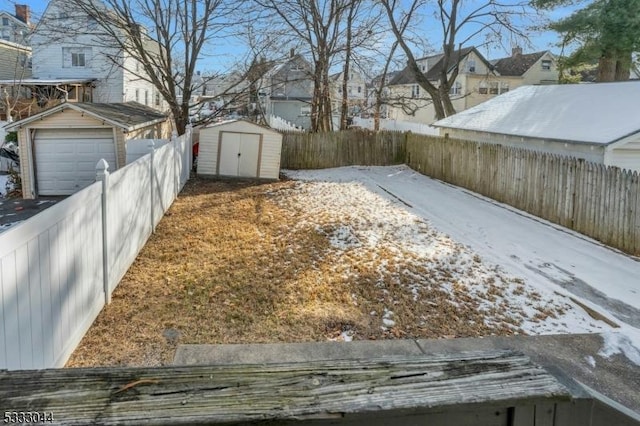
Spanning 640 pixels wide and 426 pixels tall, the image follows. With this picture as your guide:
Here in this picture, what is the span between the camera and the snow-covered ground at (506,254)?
17.4 ft

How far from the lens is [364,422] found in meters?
0.96

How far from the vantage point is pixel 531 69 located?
38.1 meters

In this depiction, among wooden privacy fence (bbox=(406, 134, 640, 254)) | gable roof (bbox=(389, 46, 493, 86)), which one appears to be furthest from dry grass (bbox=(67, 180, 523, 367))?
gable roof (bbox=(389, 46, 493, 86))

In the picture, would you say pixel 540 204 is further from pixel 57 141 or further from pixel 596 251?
pixel 57 141

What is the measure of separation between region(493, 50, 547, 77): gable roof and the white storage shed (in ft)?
97.0

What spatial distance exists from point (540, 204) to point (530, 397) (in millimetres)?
10137

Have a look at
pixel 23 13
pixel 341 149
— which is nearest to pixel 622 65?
pixel 341 149

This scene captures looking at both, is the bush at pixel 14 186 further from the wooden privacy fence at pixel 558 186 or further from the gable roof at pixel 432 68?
the gable roof at pixel 432 68

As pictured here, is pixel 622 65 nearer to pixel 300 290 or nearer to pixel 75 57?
pixel 300 290

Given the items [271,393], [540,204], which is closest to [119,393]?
[271,393]

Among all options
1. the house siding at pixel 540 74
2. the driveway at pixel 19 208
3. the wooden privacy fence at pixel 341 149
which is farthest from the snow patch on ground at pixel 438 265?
the house siding at pixel 540 74

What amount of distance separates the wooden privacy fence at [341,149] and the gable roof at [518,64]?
23.9m

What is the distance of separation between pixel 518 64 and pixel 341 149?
87.7 ft

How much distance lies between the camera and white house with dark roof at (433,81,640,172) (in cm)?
1067
